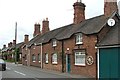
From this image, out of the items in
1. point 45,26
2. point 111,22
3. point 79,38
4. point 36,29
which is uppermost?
point 45,26

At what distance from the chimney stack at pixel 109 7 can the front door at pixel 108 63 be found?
17.9 ft

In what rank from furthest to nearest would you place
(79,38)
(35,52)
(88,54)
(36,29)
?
1. (36,29)
2. (35,52)
3. (79,38)
4. (88,54)

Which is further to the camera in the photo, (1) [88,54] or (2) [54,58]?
(2) [54,58]

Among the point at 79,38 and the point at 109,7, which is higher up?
the point at 109,7

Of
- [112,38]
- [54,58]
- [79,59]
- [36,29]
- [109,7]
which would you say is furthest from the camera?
[36,29]

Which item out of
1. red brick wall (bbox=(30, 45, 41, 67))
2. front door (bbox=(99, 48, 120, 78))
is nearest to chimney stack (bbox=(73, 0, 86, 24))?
front door (bbox=(99, 48, 120, 78))

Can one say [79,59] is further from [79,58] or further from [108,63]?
[108,63]

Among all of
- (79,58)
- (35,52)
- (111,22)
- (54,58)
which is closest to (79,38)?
(79,58)

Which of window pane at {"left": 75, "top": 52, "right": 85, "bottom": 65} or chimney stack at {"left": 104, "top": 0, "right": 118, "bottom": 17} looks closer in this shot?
chimney stack at {"left": 104, "top": 0, "right": 118, "bottom": 17}

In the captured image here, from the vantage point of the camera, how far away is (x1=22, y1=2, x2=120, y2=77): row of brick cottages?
2616 cm

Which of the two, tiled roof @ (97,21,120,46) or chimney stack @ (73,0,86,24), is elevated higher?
chimney stack @ (73,0,86,24)

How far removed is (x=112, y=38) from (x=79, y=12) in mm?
11384

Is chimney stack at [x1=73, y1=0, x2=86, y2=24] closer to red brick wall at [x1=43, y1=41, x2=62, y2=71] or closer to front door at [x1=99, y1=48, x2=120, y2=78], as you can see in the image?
red brick wall at [x1=43, y1=41, x2=62, y2=71]

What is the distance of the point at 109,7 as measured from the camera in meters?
28.1
